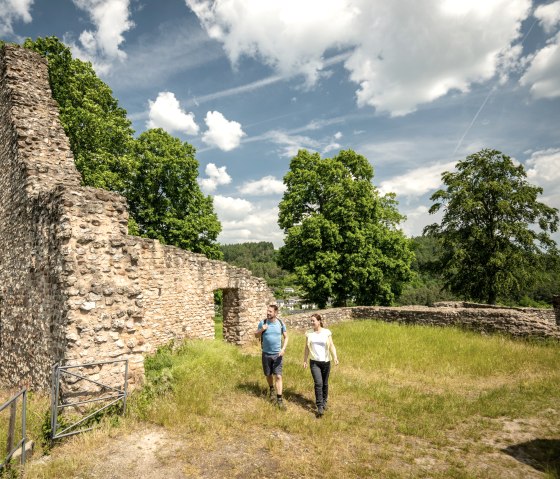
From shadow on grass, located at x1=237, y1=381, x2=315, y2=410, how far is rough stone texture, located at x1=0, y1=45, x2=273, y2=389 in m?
2.25

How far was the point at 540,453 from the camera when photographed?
16.1 ft

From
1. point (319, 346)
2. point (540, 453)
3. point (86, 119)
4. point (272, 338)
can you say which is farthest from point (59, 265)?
point (86, 119)

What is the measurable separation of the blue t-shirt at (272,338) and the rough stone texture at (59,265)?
235cm

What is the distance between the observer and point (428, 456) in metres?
4.81

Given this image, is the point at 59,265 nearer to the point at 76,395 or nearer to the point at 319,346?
the point at 76,395

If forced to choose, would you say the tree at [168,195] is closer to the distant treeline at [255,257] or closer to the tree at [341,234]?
the tree at [341,234]

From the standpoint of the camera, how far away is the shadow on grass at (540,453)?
178 inches

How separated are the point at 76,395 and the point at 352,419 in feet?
15.4

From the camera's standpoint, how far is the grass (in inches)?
177

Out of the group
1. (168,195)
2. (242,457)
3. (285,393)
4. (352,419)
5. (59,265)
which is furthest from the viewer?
(168,195)

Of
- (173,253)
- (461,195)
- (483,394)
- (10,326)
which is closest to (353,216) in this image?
(461,195)

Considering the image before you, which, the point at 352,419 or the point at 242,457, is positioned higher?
the point at 242,457

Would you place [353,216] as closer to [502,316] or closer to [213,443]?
[502,316]

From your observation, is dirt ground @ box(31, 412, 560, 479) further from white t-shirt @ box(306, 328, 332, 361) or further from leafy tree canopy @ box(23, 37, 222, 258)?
leafy tree canopy @ box(23, 37, 222, 258)
